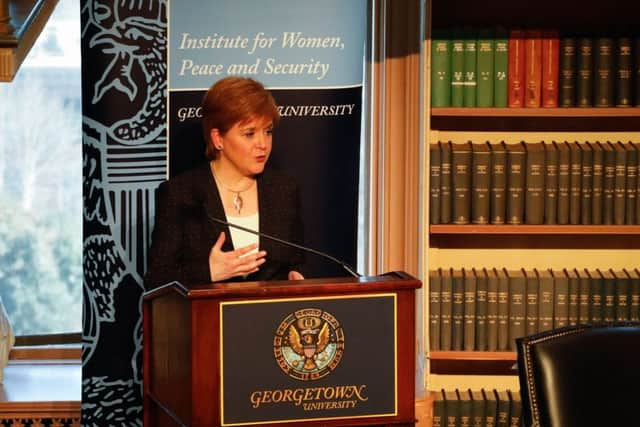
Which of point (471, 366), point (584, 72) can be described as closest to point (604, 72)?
point (584, 72)

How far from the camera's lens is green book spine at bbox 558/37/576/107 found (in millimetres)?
3969

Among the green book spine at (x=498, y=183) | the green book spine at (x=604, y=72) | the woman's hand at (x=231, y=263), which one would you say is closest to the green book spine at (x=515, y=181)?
the green book spine at (x=498, y=183)

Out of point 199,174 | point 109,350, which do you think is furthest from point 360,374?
point 109,350

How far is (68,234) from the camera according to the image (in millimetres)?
→ 4559

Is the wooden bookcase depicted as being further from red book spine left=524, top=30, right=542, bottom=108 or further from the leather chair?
the leather chair

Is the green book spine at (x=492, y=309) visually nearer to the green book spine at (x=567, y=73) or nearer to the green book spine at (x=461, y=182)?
the green book spine at (x=461, y=182)

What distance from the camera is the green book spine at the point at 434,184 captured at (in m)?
3.98

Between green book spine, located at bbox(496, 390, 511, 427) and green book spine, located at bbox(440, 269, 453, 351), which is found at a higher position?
green book spine, located at bbox(440, 269, 453, 351)

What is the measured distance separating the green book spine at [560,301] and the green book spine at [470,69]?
2.34 feet

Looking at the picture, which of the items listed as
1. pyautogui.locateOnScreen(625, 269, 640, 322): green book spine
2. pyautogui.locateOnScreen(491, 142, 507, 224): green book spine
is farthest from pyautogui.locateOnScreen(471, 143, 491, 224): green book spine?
pyautogui.locateOnScreen(625, 269, 640, 322): green book spine

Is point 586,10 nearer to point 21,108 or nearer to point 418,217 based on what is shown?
point 418,217

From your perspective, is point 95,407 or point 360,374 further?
point 95,407

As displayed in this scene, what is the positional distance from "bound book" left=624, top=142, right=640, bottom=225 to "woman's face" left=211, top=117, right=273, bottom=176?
1303 millimetres

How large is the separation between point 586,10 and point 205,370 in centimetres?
225
